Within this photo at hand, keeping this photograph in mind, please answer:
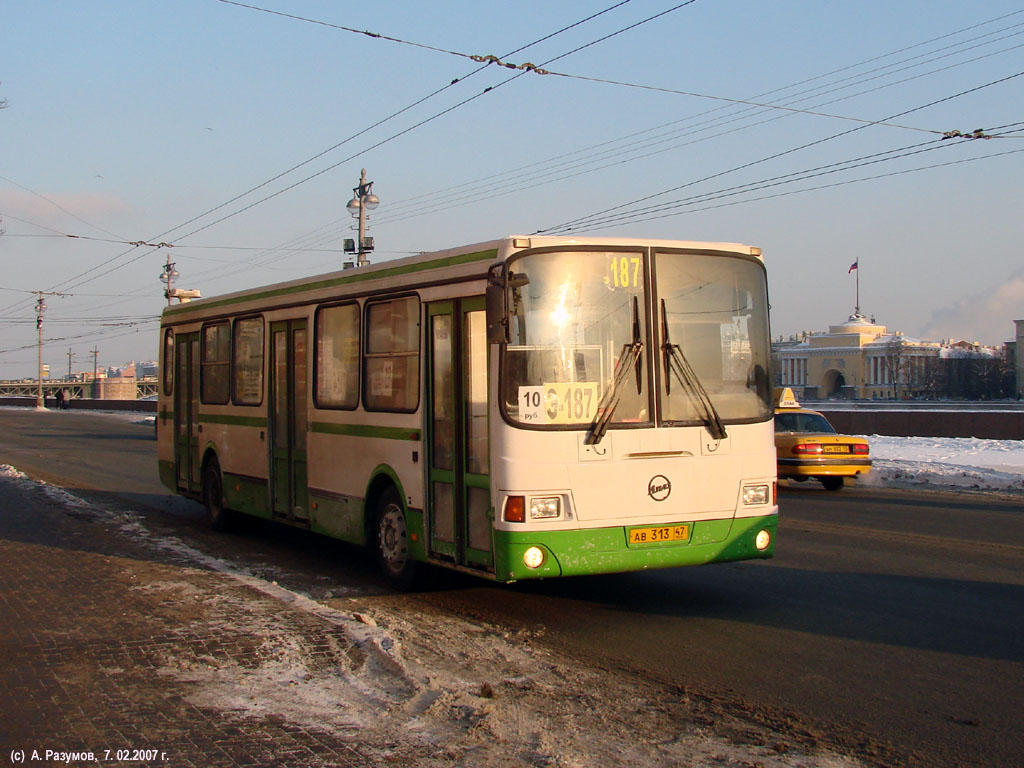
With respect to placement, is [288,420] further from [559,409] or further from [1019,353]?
[1019,353]

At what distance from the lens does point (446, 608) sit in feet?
28.3

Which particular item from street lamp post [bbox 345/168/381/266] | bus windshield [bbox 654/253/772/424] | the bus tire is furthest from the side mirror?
street lamp post [bbox 345/168/381/266]

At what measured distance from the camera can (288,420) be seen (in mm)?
11445

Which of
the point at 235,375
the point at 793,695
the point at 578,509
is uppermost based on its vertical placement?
the point at 235,375

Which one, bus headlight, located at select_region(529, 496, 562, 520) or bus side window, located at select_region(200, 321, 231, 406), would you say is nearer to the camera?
bus headlight, located at select_region(529, 496, 562, 520)

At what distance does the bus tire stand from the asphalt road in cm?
17

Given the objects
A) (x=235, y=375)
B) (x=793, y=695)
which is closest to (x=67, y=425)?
(x=235, y=375)

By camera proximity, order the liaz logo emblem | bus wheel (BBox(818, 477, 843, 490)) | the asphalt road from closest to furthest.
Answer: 1. the asphalt road
2. the liaz logo emblem
3. bus wheel (BBox(818, 477, 843, 490))

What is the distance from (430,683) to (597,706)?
38.2 inches

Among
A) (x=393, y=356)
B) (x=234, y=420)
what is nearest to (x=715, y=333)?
(x=393, y=356)

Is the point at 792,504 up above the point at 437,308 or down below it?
below

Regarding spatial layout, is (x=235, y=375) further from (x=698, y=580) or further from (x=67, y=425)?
(x=67, y=425)

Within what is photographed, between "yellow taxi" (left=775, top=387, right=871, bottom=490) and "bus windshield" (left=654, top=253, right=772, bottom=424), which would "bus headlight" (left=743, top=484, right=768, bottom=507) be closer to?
"bus windshield" (left=654, top=253, right=772, bottom=424)

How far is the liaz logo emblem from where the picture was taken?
8.01 metres
